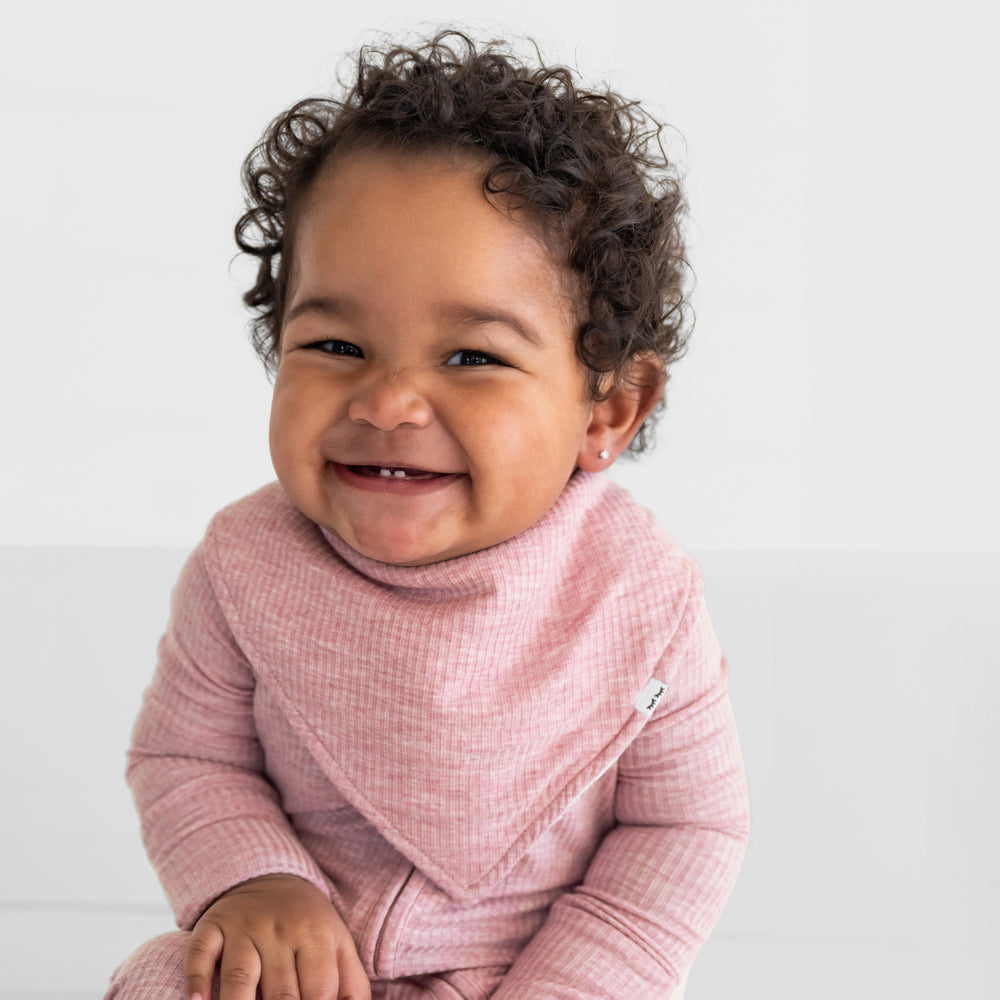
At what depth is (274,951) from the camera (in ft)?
2.99

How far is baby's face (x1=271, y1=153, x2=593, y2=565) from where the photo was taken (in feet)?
2.90

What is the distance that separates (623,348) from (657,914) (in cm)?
42

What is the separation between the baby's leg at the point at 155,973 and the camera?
907 mm

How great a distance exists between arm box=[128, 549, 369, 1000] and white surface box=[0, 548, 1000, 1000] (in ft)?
1.56

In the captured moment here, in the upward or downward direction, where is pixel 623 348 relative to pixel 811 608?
upward

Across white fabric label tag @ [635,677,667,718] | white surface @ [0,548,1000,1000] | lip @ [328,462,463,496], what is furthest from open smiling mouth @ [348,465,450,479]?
white surface @ [0,548,1000,1000]

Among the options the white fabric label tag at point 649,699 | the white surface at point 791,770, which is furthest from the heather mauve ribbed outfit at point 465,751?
the white surface at point 791,770

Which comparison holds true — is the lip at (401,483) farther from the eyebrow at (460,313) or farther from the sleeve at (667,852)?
the sleeve at (667,852)

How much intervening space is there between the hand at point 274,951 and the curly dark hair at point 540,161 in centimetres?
43

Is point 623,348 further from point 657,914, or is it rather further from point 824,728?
point 824,728

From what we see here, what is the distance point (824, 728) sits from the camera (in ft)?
5.30

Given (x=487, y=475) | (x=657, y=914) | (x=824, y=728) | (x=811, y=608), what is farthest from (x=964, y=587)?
(x=487, y=475)

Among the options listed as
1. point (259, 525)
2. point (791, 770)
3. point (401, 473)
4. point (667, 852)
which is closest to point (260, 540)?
point (259, 525)

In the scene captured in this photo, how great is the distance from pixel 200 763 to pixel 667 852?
0.37m
